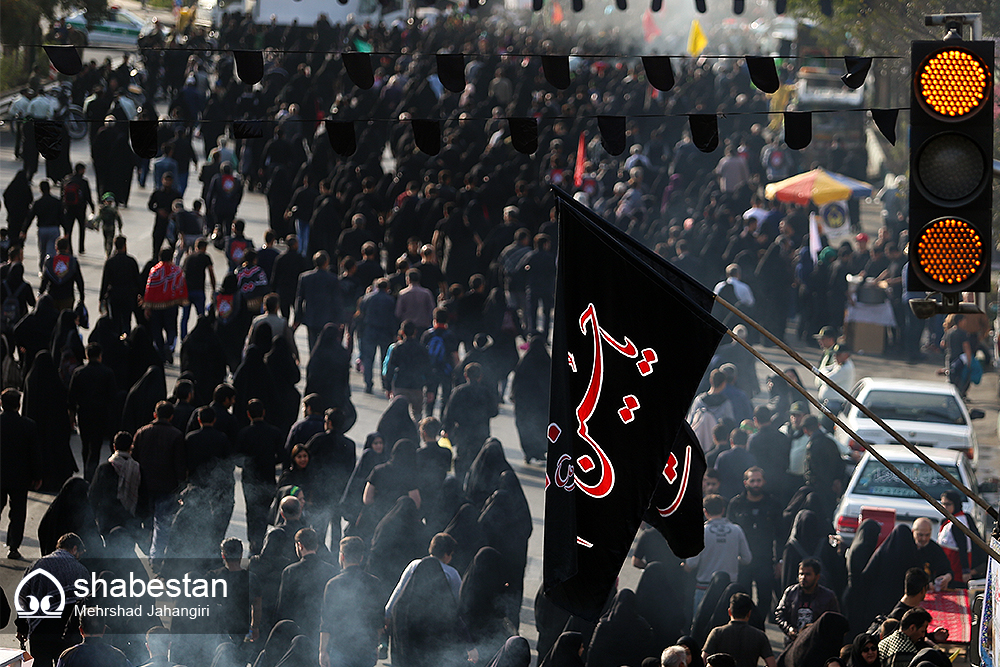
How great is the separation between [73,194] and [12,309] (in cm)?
454

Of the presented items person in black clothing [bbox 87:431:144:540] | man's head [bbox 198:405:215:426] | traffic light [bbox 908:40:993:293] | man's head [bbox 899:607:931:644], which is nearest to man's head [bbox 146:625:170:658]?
person in black clothing [bbox 87:431:144:540]

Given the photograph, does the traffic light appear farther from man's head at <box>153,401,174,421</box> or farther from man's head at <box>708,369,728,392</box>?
man's head at <box>708,369,728,392</box>

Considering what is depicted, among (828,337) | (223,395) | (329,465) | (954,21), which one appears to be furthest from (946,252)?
(828,337)

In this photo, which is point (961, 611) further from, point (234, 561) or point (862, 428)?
point (234, 561)

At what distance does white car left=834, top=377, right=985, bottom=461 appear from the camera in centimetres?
1450

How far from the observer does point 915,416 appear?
49.2 ft

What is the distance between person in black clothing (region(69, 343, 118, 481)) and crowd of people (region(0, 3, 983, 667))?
0.07ft

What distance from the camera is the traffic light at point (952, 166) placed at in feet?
15.3

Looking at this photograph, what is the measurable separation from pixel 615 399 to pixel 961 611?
575cm

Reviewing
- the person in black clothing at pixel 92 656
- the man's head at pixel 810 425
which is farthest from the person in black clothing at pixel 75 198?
the person in black clothing at pixel 92 656

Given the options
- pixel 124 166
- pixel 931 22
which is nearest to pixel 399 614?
pixel 931 22

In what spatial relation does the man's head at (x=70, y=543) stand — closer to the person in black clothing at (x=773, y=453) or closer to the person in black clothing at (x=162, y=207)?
the person in black clothing at (x=773, y=453)

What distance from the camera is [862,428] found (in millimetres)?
14586

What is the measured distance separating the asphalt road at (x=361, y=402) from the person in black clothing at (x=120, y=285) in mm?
1216
